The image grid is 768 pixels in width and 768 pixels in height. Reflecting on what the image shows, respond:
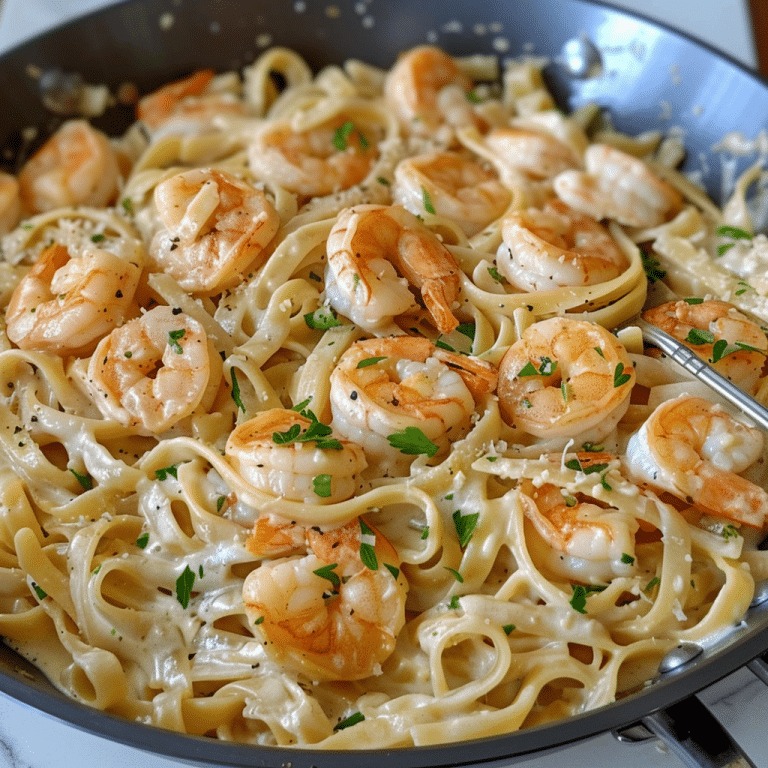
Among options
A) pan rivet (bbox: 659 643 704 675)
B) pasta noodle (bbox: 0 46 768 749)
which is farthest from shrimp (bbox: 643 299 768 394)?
pan rivet (bbox: 659 643 704 675)

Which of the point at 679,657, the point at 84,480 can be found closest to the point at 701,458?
the point at 679,657

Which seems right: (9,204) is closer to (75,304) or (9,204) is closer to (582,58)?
(75,304)

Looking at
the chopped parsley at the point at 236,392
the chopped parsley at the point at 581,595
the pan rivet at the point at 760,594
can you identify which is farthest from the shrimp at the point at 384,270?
the pan rivet at the point at 760,594

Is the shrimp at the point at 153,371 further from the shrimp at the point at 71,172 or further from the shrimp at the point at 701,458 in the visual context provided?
the shrimp at the point at 701,458

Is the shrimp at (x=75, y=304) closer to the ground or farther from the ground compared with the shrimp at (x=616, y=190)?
farther from the ground

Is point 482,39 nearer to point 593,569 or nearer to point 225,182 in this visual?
point 225,182

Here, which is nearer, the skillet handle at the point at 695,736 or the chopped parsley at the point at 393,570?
the skillet handle at the point at 695,736

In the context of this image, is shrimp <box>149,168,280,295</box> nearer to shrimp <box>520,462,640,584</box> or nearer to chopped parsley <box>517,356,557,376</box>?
chopped parsley <box>517,356,557,376</box>
